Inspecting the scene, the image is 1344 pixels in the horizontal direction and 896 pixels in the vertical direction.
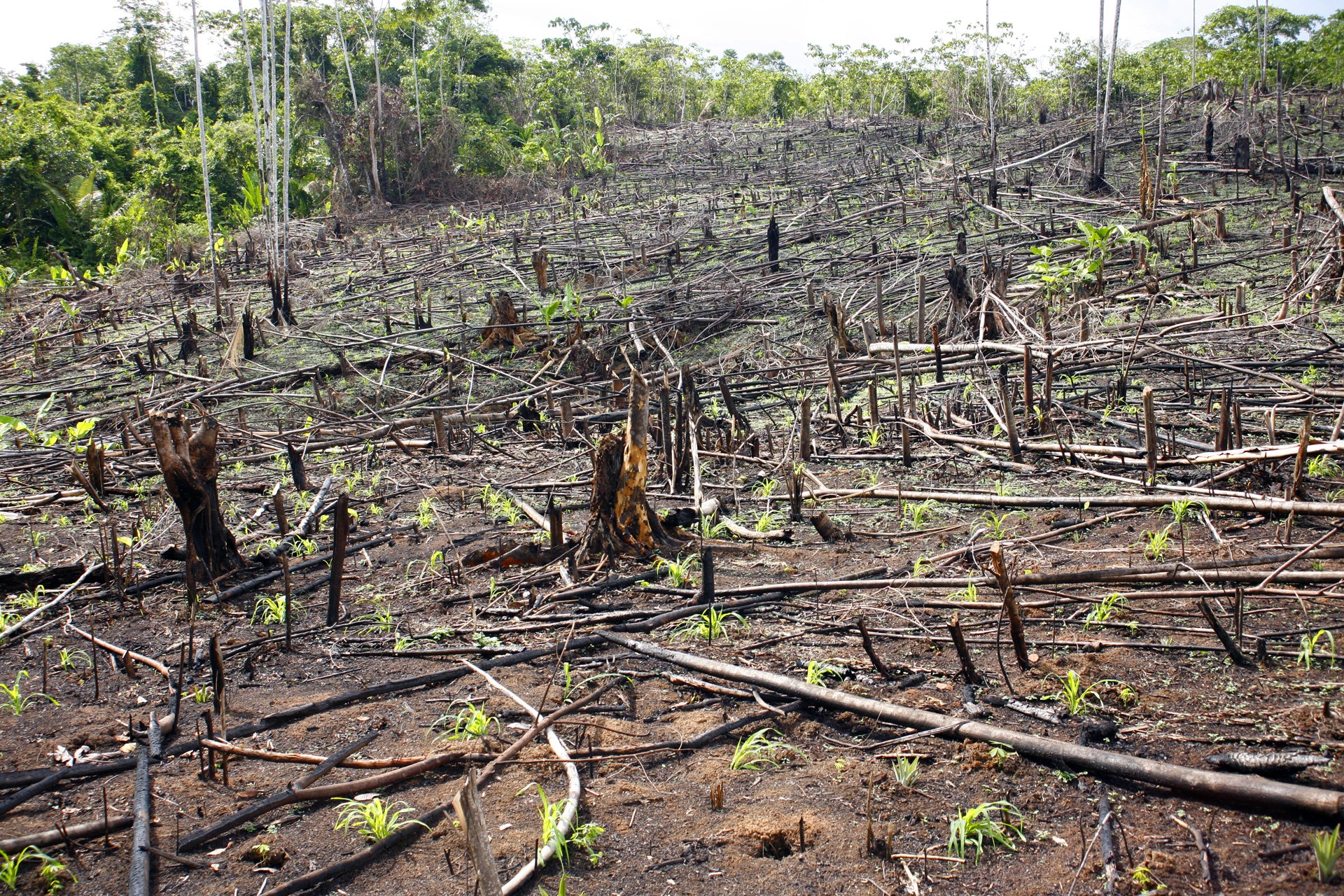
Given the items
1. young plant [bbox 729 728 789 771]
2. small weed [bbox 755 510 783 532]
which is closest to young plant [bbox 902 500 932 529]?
small weed [bbox 755 510 783 532]

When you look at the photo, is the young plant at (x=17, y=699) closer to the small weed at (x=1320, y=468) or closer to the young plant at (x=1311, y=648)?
the young plant at (x=1311, y=648)

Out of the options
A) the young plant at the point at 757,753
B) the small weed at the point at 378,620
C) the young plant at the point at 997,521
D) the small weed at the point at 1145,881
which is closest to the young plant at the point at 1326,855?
the small weed at the point at 1145,881

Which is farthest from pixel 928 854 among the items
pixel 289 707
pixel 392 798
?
pixel 289 707

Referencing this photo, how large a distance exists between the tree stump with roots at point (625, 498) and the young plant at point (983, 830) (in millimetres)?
2468

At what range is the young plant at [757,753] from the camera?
2.87 m

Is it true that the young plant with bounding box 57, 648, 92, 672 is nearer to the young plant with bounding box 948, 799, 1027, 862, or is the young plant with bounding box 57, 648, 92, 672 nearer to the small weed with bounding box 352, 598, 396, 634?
the small weed with bounding box 352, 598, 396, 634

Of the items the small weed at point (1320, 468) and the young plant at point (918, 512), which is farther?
the young plant at point (918, 512)

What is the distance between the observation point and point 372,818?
2662 millimetres

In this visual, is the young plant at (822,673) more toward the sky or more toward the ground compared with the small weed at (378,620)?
more toward the sky

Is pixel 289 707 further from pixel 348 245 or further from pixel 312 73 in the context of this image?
pixel 312 73

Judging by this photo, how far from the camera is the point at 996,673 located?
3.22m

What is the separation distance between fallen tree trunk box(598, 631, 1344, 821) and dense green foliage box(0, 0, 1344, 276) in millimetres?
13245

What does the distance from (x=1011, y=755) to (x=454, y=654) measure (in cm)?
219

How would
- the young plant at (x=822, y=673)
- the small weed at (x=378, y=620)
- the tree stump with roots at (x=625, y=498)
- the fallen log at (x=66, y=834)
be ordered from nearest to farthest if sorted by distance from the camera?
the fallen log at (x=66, y=834) < the young plant at (x=822, y=673) < the small weed at (x=378, y=620) < the tree stump with roots at (x=625, y=498)
